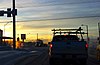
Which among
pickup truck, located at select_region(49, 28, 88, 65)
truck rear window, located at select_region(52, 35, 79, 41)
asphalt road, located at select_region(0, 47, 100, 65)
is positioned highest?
truck rear window, located at select_region(52, 35, 79, 41)

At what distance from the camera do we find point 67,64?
75.8ft

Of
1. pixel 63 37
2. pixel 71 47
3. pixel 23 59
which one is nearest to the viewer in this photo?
pixel 71 47

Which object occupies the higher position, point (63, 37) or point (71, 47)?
point (63, 37)

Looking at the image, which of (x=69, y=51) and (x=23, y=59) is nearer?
(x=69, y=51)

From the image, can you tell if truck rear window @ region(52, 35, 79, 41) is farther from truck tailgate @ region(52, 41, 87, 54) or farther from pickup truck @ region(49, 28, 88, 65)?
truck tailgate @ region(52, 41, 87, 54)

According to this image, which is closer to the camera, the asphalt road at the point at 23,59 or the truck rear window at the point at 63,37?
the truck rear window at the point at 63,37

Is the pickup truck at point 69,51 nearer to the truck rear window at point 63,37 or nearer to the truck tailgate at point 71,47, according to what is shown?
the truck tailgate at point 71,47

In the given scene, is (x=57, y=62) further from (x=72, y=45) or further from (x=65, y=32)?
(x=65, y=32)


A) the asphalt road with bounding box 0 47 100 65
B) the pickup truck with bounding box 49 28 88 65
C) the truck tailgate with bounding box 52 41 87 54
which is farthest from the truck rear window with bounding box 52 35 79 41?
the asphalt road with bounding box 0 47 100 65

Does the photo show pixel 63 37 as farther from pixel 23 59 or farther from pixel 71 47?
pixel 23 59

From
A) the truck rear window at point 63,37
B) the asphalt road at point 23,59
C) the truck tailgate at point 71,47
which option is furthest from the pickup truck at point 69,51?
the asphalt road at point 23,59

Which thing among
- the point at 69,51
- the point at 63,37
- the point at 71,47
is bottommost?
the point at 69,51

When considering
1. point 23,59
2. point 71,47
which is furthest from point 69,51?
point 23,59

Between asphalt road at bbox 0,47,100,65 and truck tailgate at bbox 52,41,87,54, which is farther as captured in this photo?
asphalt road at bbox 0,47,100,65
